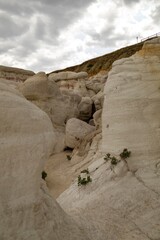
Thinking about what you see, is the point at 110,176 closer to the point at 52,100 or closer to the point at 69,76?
the point at 52,100

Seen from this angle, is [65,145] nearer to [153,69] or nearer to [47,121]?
[153,69]

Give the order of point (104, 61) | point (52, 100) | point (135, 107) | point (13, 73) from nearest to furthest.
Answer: point (135, 107) < point (52, 100) < point (13, 73) < point (104, 61)

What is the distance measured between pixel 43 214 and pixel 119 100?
14.1 feet

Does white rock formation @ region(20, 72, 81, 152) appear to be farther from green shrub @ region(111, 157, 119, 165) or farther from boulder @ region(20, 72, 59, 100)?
green shrub @ region(111, 157, 119, 165)

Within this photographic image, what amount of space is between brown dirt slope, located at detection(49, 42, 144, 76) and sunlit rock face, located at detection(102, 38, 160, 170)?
3952 cm

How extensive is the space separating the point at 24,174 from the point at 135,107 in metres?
4.27

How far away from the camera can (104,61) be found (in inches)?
2066

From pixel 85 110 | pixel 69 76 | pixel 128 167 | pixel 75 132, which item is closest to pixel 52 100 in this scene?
pixel 85 110

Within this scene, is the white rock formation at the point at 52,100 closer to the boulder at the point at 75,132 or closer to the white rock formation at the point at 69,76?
the boulder at the point at 75,132

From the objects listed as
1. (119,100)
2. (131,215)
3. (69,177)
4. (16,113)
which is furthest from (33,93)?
(16,113)

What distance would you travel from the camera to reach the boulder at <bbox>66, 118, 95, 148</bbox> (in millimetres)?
12692

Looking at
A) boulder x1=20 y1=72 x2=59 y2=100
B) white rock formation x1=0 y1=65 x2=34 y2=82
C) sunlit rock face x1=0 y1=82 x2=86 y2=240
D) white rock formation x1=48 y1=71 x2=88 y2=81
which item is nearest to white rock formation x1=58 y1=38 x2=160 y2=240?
sunlit rock face x1=0 y1=82 x2=86 y2=240

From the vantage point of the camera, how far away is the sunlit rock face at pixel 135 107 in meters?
7.43

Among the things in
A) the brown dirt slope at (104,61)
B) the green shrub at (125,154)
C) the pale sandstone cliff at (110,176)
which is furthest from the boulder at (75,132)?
the brown dirt slope at (104,61)
